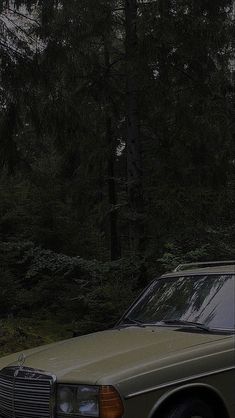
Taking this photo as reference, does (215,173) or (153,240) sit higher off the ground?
(215,173)

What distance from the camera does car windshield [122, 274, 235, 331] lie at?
545 centimetres

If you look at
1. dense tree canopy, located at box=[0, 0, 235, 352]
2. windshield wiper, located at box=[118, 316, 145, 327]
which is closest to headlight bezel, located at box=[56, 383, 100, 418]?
windshield wiper, located at box=[118, 316, 145, 327]

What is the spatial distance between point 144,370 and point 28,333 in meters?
6.74

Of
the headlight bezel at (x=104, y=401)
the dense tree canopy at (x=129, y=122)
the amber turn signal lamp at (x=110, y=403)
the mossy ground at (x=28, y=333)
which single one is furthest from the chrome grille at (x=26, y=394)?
the dense tree canopy at (x=129, y=122)

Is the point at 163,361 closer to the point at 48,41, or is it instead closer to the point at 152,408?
the point at 152,408

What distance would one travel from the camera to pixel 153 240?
40.2 feet

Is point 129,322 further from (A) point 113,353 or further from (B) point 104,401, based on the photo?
(B) point 104,401

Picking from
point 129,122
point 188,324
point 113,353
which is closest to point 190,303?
point 188,324

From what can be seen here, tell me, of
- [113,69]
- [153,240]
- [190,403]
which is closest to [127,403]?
[190,403]

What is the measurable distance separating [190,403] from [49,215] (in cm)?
1106

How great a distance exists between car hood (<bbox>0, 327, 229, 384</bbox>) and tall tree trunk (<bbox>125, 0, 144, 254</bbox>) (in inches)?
272

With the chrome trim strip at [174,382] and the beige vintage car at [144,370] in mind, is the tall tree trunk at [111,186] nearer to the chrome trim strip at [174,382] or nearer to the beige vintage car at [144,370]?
the beige vintage car at [144,370]

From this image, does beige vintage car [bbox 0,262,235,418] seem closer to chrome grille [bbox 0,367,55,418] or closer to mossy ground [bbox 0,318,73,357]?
chrome grille [bbox 0,367,55,418]

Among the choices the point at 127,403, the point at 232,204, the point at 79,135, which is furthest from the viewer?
the point at 79,135
